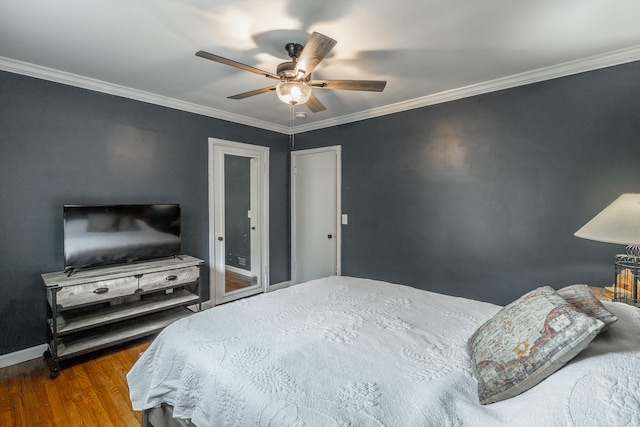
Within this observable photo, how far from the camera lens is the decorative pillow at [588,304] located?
3.40ft

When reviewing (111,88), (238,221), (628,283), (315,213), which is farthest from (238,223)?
(628,283)

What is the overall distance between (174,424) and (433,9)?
262 cm

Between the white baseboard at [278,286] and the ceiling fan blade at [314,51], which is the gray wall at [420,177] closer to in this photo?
the white baseboard at [278,286]

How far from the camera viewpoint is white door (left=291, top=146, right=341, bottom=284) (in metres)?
4.20

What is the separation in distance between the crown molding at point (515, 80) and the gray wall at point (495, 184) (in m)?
0.06

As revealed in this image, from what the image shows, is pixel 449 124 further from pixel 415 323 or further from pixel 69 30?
pixel 69 30

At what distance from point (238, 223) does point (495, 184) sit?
308 cm

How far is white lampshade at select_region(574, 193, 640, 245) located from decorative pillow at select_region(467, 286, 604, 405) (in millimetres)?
698

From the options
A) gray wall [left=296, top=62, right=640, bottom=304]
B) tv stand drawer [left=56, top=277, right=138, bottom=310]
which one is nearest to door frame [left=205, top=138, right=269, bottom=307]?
tv stand drawer [left=56, top=277, right=138, bottom=310]

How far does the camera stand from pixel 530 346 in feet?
3.30

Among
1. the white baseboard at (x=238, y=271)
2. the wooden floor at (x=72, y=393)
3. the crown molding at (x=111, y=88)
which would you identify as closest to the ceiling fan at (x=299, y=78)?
the crown molding at (x=111, y=88)

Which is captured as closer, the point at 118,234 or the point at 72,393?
the point at 72,393

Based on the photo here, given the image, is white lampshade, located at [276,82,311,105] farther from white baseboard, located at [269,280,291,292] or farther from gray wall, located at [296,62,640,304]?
white baseboard, located at [269,280,291,292]

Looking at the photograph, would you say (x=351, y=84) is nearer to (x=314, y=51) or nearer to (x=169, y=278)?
(x=314, y=51)
